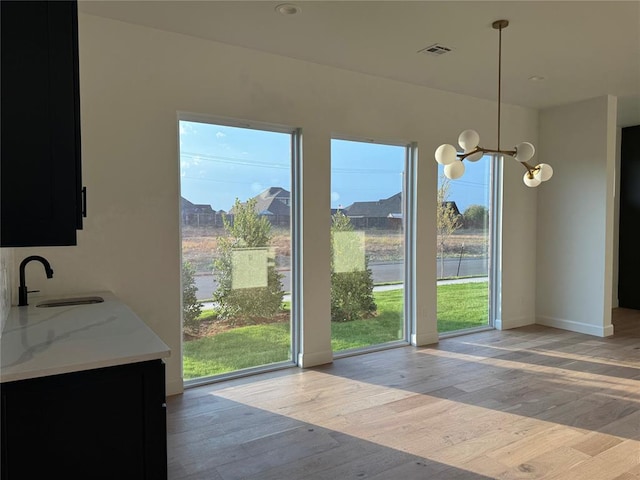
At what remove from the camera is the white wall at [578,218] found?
18.4 feet

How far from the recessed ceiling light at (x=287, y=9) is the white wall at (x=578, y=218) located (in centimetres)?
437

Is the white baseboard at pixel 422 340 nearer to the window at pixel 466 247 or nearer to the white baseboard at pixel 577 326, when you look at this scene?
the window at pixel 466 247

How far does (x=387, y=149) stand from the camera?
506 cm

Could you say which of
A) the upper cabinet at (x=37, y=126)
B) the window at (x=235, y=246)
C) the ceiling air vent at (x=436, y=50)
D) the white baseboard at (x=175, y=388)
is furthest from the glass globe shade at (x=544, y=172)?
the white baseboard at (x=175, y=388)

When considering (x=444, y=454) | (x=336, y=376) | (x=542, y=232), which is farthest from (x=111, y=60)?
(x=542, y=232)

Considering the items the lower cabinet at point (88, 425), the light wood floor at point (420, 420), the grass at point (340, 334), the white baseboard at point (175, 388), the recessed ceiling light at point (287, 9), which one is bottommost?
the light wood floor at point (420, 420)

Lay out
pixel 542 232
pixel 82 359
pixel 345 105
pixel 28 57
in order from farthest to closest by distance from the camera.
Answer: pixel 542 232 < pixel 345 105 < pixel 82 359 < pixel 28 57

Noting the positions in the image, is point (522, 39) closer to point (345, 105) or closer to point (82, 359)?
point (345, 105)

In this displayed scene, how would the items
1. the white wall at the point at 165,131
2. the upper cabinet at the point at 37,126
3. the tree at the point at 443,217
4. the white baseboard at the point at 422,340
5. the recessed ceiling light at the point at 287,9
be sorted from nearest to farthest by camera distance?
the upper cabinet at the point at 37,126, the recessed ceiling light at the point at 287,9, the white wall at the point at 165,131, the white baseboard at the point at 422,340, the tree at the point at 443,217

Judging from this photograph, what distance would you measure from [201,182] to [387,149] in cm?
218

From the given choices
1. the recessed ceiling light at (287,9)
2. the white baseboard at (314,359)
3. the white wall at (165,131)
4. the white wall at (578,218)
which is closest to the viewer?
the recessed ceiling light at (287,9)

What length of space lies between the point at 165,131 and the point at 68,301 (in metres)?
1.53

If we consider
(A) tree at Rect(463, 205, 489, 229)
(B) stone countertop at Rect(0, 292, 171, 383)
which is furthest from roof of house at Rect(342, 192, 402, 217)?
(B) stone countertop at Rect(0, 292, 171, 383)

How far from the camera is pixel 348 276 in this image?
4859mm
